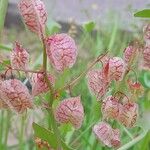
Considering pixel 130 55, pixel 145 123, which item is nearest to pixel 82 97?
pixel 145 123

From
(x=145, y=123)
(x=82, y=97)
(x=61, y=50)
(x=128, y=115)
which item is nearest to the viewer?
(x=61, y=50)

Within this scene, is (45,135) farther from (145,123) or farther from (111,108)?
(145,123)

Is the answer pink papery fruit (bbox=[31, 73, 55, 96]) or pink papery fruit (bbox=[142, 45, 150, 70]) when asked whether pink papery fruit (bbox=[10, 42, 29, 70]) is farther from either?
pink papery fruit (bbox=[142, 45, 150, 70])

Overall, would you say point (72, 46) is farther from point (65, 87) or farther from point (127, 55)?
point (127, 55)

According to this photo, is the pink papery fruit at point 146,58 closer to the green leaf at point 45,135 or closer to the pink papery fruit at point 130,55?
the pink papery fruit at point 130,55

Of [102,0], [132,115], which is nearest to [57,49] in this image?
[132,115]

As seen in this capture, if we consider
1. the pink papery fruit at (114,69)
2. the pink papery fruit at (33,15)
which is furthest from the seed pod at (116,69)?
the pink papery fruit at (33,15)

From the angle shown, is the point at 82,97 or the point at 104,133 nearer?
the point at 104,133
